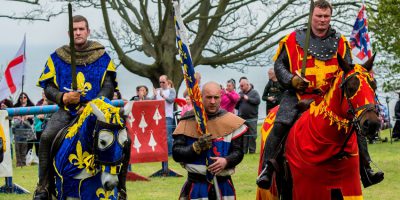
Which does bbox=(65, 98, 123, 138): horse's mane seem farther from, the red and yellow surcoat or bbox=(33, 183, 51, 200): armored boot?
the red and yellow surcoat

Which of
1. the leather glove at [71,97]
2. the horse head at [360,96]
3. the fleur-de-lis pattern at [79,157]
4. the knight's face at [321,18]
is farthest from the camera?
the leather glove at [71,97]

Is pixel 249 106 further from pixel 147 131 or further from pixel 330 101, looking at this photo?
pixel 330 101

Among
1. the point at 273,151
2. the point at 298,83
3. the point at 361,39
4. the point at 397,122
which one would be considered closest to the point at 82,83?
the point at 273,151

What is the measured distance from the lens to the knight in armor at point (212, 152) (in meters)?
8.98

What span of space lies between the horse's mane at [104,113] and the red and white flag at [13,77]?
31.8 ft

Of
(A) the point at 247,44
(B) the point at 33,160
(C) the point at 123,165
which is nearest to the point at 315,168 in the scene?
(C) the point at 123,165

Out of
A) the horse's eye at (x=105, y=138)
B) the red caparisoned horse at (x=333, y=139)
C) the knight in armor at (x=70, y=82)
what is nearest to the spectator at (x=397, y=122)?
the knight in armor at (x=70, y=82)

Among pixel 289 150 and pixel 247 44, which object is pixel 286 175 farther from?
pixel 247 44

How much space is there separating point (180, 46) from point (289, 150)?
156cm

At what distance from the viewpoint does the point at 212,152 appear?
9102mm

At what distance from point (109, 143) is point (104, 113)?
0.86ft

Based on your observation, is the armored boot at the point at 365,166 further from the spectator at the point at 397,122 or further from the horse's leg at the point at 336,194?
the spectator at the point at 397,122

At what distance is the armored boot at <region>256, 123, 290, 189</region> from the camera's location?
8414mm

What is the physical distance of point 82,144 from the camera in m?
8.37
